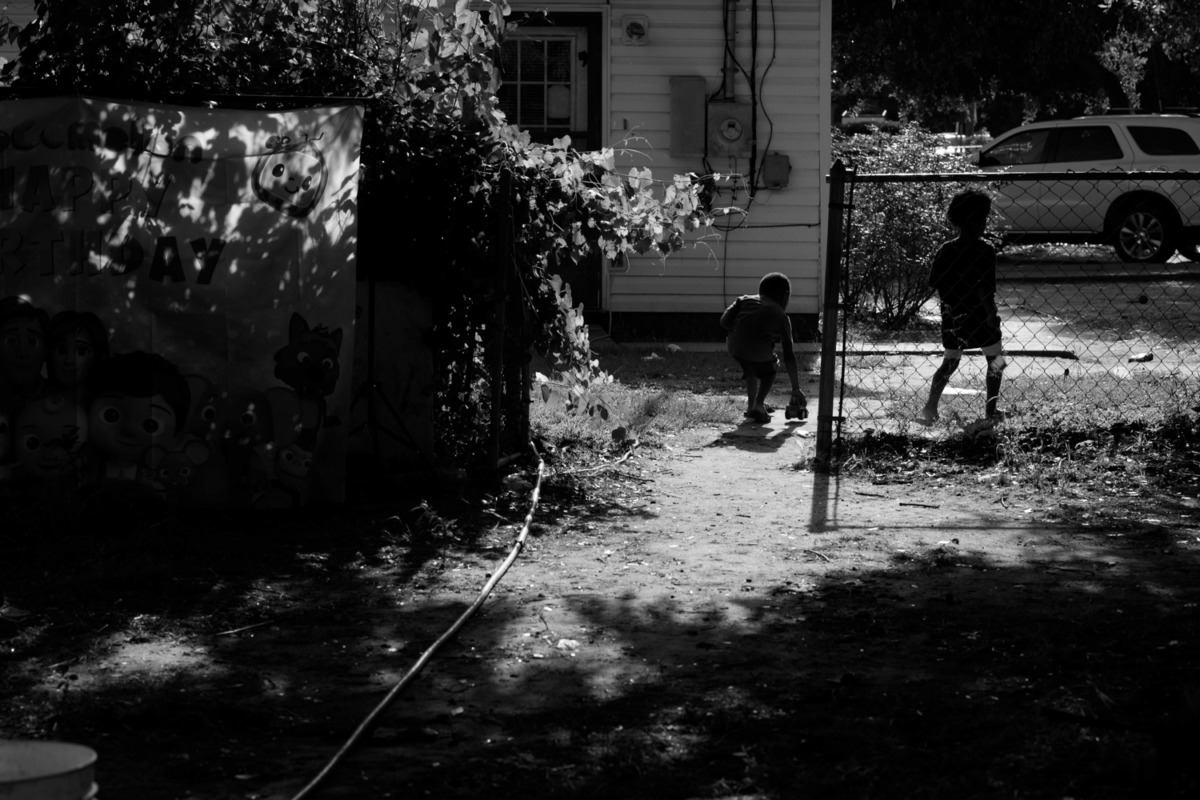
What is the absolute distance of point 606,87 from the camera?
13188 millimetres

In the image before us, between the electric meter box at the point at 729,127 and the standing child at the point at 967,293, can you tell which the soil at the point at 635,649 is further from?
the electric meter box at the point at 729,127

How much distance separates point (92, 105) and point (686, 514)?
3.14 metres

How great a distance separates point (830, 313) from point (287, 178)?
9.45 ft

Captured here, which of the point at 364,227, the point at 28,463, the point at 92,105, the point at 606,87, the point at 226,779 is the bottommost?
the point at 226,779

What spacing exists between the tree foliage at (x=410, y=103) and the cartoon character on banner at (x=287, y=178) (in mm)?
253

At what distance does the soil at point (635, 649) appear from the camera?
12.1ft

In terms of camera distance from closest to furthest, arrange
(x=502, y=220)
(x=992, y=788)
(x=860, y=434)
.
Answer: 1. (x=992, y=788)
2. (x=502, y=220)
3. (x=860, y=434)

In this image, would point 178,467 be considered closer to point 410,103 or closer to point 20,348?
point 20,348

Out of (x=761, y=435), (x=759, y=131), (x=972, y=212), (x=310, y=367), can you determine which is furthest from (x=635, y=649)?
(x=759, y=131)

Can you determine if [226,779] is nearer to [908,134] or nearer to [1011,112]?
[908,134]

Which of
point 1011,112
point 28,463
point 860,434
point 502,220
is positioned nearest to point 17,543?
point 28,463

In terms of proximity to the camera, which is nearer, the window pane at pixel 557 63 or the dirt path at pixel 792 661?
the dirt path at pixel 792 661

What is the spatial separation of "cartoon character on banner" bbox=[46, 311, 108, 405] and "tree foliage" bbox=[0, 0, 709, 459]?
1.09 meters

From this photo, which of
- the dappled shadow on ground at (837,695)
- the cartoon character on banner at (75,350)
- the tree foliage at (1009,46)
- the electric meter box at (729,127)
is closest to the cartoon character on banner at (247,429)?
the cartoon character on banner at (75,350)
